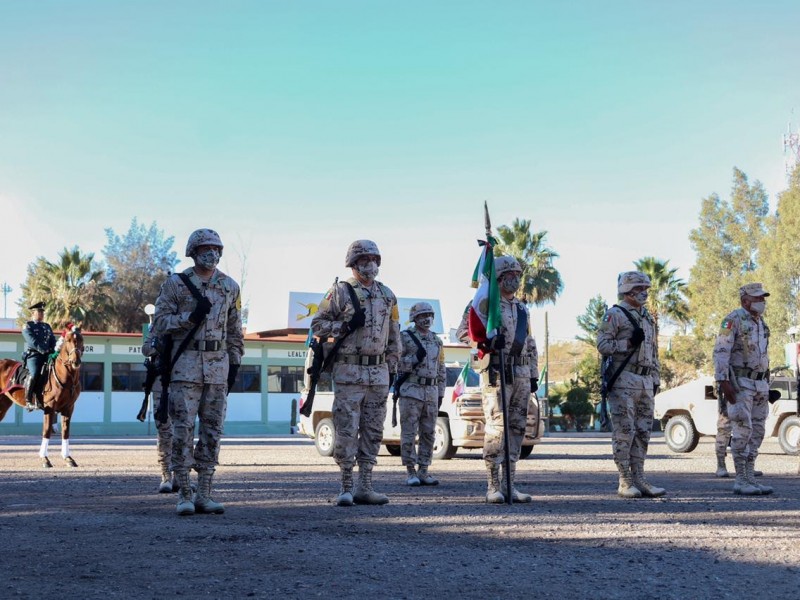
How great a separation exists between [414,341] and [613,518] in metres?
6.53

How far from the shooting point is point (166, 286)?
9.84 metres

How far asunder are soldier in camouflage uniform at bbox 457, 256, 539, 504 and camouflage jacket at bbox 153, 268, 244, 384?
8.01ft

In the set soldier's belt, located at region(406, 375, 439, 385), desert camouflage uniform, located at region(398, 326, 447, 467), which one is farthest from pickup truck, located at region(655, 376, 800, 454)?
soldier's belt, located at region(406, 375, 439, 385)

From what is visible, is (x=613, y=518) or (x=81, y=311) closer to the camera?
(x=613, y=518)

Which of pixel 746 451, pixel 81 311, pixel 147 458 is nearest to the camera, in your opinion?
pixel 746 451

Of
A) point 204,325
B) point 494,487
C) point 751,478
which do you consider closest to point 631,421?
point 494,487

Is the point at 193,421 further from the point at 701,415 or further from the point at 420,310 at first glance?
the point at 701,415

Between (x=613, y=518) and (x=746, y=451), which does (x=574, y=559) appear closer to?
(x=613, y=518)

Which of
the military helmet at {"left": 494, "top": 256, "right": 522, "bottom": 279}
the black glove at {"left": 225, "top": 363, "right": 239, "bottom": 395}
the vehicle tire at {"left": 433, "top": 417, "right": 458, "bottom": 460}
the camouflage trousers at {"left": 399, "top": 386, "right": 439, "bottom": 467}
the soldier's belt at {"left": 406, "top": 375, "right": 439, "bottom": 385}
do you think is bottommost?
the vehicle tire at {"left": 433, "top": 417, "right": 458, "bottom": 460}

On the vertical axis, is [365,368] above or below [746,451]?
above

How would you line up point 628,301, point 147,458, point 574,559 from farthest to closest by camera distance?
point 147,458, point 628,301, point 574,559

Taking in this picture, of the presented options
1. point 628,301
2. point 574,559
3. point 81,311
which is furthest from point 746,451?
point 81,311

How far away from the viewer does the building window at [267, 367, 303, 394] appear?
5347cm

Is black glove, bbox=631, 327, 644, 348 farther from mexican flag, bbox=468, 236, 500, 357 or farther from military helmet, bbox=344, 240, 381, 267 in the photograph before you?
military helmet, bbox=344, 240, 381, 267
